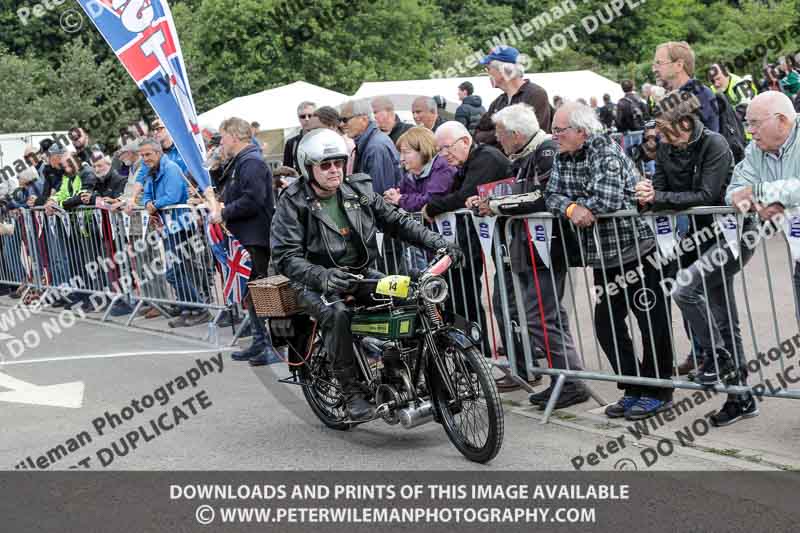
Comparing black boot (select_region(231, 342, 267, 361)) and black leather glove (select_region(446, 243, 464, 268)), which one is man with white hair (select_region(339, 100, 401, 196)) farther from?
black leather glove (select_region(446, 243, 464, 268))

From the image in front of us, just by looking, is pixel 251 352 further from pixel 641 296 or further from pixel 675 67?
pixel 675 67

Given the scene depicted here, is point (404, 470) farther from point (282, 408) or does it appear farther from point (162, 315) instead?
point (162, 315)

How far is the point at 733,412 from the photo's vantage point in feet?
20.7

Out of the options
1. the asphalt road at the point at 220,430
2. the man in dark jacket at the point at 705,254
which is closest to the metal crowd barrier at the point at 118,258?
the asphalt road at the point at 220,430

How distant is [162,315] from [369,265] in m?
6.23

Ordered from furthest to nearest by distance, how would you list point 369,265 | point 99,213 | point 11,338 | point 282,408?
point 99,213
point 11,338
point 282,408
point 369,265

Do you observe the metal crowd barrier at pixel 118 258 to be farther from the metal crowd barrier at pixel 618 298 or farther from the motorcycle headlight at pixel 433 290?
the motorcycle headlight at pixel 433 290

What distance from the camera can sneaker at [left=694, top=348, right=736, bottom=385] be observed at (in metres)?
6.05

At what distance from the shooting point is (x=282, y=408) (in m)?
7.62

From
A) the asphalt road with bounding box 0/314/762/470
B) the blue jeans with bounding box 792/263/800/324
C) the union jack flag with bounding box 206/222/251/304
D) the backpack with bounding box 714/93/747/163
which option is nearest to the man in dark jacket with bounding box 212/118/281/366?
the union jack flag with bounding box 206/222/251/304

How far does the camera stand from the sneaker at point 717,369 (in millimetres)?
6047

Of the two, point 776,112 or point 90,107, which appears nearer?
point 776,112
